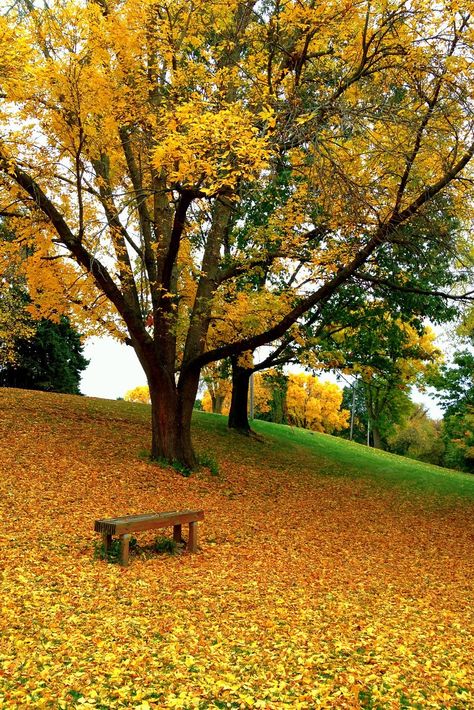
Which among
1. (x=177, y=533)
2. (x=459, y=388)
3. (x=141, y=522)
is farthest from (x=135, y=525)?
(x=459, y=388)

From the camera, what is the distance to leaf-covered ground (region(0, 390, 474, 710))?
400 cm

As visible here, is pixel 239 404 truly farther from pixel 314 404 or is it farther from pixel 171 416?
pixel 314 404

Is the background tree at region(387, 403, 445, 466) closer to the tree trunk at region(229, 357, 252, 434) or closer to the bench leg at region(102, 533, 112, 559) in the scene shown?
the tree trunk at region(229, 357, 252, 434)

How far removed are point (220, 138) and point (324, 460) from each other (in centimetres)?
1437

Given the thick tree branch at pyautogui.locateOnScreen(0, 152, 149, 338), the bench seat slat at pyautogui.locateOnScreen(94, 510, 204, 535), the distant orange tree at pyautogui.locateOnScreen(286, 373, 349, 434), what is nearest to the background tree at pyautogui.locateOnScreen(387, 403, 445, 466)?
the distant orange tree at pyautogui.locateOnScreen(286, 373, 349, 434)

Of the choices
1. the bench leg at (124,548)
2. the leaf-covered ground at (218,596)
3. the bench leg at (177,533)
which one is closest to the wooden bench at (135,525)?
the bench leg at (124,548)

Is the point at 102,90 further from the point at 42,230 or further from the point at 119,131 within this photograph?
the point at 42,230

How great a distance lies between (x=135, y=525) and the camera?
6.45m

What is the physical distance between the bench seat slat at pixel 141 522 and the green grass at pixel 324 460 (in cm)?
842

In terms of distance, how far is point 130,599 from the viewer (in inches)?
215

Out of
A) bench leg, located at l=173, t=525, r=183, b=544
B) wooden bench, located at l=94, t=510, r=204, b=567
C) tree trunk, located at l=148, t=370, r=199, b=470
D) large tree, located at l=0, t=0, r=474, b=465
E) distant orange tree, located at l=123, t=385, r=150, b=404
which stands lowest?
bench leg, located at l=173, t=525, r=183, b=544

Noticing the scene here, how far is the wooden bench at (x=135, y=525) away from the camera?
6.34 meters

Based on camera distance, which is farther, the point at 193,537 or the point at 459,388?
the point at 459,388

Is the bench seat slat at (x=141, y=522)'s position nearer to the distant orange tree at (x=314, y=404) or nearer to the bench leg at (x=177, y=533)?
the bench leg at (x=177, y=533)
